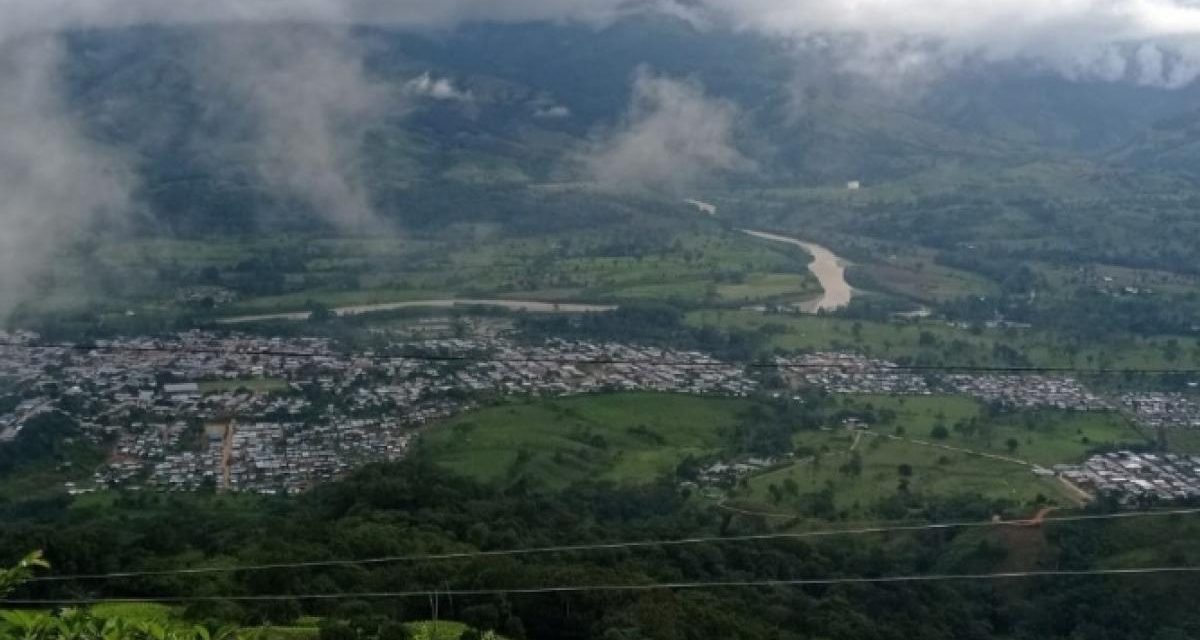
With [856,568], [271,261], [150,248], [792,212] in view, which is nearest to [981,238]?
[792,212]

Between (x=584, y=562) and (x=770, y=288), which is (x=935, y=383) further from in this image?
(x=584, y=562)

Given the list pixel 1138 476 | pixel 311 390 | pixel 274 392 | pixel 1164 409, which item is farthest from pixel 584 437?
pixel 1164 409

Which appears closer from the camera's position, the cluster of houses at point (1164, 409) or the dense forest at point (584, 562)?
the dense forest at point (584, 562)

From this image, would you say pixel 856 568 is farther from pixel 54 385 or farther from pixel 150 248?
pixel 150 248

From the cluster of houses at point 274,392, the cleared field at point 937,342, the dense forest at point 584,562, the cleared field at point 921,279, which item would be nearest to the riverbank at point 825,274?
the cleared field at point 921,279

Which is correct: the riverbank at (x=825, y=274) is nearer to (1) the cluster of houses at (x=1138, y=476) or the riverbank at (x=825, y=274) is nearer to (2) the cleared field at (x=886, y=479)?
Answer: (2) the cleared field at (x=886, y=479)
